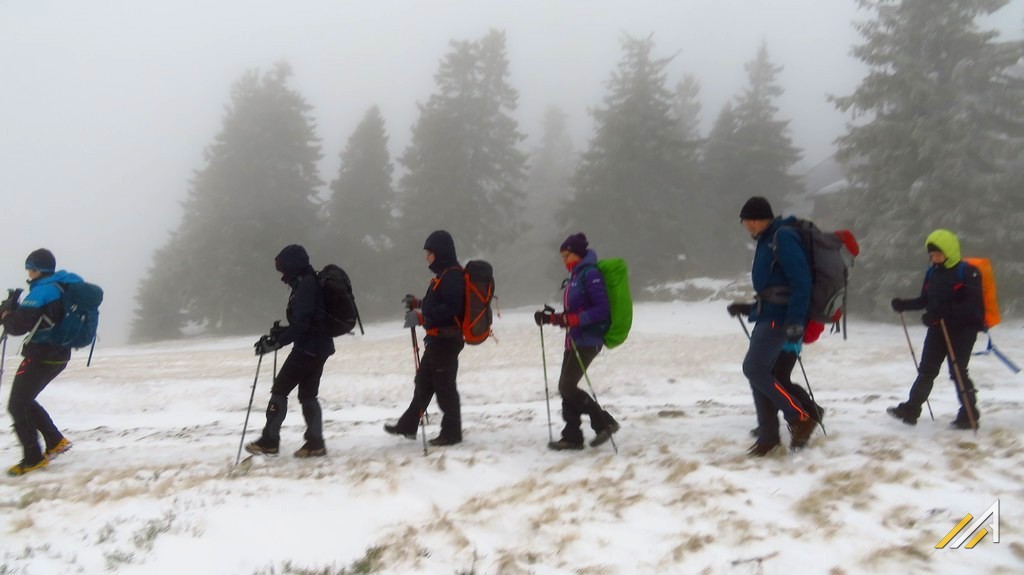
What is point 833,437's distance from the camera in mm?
6535

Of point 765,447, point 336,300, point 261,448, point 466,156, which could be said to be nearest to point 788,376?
point 765,447

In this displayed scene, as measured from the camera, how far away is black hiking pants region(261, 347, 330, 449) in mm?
6379

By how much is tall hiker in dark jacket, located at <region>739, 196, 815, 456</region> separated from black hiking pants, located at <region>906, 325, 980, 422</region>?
1913 millimetres

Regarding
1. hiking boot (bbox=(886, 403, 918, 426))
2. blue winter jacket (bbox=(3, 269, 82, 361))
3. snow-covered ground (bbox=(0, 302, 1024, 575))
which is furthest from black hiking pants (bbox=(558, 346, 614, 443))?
blue winter jacket (bbox=(3, 269, 82, 361))

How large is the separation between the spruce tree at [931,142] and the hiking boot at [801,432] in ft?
48.8

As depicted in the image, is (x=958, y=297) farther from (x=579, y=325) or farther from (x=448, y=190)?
(x=448, y=190)

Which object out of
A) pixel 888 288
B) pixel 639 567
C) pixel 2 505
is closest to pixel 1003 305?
pixel 888 288

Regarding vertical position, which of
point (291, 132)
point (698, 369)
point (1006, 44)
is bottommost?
point (698, 369)

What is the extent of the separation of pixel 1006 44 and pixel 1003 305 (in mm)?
7680

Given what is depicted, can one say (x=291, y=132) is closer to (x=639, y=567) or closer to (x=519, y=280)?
(x=519, y=280)

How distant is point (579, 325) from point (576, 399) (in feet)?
2.45

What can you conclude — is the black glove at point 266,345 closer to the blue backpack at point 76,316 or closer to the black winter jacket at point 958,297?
the blue backpack at point 76,316

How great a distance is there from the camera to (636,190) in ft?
103

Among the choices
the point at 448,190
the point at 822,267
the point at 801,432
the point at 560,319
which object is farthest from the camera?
the point at 448,190
